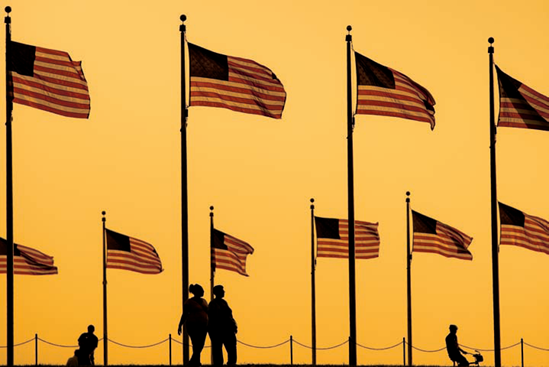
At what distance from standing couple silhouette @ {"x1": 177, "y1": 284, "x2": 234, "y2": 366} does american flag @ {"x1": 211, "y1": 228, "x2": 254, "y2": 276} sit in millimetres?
20142

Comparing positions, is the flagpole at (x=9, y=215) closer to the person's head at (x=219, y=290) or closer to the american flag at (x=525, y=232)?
the person's head at (x=219, y=290)

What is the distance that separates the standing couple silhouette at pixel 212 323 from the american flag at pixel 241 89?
20.0ft

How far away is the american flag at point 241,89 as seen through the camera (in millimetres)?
40281

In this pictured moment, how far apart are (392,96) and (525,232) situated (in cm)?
950

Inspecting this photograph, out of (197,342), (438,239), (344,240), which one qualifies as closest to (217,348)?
(197,342)

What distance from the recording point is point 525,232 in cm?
4834

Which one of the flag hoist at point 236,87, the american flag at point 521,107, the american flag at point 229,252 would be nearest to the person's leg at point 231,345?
the flag hoist at point 236,87

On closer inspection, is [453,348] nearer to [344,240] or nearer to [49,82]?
[344,240]

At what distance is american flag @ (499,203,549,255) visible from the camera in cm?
4825

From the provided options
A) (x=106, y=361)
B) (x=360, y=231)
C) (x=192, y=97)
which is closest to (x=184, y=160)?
(x=192, y=97)

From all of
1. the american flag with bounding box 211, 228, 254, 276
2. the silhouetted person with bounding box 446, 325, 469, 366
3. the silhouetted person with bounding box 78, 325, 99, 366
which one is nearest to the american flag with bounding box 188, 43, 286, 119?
the silhouetted person with bounding box 78, 325, 99, 366

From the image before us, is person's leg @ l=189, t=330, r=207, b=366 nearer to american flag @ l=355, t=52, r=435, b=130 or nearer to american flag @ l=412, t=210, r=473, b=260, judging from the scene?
american flag @ l=355, t=52, r=435, b=130

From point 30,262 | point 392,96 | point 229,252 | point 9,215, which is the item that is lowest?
point 30,262

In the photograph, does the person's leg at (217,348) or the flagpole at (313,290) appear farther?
the flagpole at (313,290)
